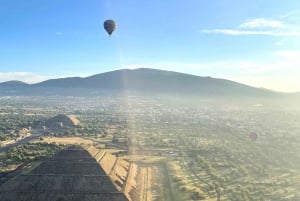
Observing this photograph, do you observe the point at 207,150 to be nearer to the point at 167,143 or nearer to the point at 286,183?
the point at 167,143

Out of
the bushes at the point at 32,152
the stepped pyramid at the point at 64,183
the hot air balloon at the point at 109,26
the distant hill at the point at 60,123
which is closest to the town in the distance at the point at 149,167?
the bushes at the point at 32,152

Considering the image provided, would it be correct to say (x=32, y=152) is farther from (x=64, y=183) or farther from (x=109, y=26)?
(x=64, y=183)

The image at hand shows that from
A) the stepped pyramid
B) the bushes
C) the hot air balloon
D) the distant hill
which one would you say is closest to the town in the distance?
the bushes

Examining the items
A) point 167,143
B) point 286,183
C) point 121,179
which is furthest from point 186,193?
point 167,143

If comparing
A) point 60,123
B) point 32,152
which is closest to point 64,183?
point 32,152

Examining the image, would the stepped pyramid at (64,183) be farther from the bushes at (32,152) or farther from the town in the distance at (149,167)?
the bushes at (32,152)

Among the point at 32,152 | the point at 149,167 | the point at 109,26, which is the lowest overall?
the point at 149,167

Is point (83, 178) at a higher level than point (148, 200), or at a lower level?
higher

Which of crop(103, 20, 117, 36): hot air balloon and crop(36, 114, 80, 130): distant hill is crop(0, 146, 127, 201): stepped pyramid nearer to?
crop(103, 20, 117, 36): hot air balloon
